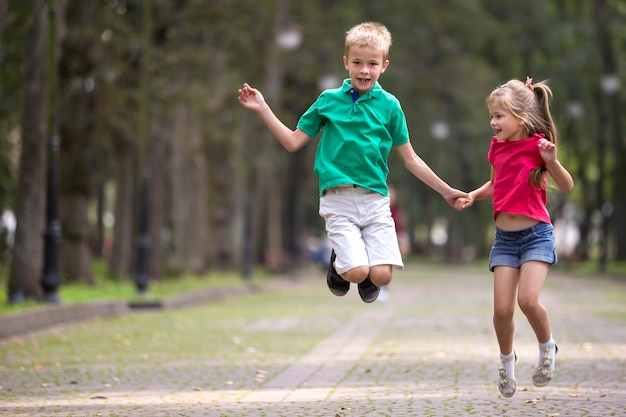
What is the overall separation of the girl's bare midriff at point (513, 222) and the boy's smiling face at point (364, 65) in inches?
45.4

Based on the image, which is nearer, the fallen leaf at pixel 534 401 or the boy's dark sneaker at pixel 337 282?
the boy's dark sneaker at pixel 337 282

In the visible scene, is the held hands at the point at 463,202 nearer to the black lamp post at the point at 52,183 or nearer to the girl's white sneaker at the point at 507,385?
the girl's white sneaker at the point at 507,385

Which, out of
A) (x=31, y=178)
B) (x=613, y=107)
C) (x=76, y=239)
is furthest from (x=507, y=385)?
(x=613, y=107)

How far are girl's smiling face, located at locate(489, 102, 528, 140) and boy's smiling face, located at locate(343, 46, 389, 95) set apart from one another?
741 mm

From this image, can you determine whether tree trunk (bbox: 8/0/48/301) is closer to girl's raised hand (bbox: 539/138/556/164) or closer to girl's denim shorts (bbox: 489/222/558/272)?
girl's denim shorts (bbox: 489/222/558/272)

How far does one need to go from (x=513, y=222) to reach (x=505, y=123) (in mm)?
607

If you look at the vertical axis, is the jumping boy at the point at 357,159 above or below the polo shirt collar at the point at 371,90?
below

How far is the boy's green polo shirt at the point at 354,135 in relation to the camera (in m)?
8.62

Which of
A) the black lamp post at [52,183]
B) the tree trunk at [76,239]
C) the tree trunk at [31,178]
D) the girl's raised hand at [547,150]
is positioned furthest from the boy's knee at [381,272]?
the tree trunk at [76,239]

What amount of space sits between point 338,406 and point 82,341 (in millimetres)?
6950

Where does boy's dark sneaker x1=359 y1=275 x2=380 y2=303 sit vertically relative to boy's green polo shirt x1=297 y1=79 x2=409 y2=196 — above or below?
below

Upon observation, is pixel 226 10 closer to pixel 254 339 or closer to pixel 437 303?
pixel 437 303

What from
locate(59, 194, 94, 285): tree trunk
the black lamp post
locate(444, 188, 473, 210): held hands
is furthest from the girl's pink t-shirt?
locate(59, 194, 94, 285): tree trunk

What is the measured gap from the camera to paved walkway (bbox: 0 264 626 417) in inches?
362
